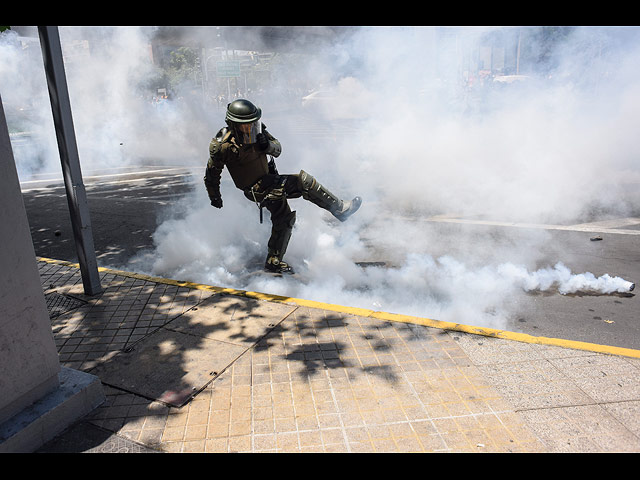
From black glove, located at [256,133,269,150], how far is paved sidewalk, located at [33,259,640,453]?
1581 millimetres

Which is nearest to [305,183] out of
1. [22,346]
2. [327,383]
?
[327,383]

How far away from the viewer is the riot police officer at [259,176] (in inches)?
183

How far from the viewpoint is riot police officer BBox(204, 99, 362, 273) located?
4.65 metres

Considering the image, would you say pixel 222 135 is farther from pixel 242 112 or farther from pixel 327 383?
pixel 327 383

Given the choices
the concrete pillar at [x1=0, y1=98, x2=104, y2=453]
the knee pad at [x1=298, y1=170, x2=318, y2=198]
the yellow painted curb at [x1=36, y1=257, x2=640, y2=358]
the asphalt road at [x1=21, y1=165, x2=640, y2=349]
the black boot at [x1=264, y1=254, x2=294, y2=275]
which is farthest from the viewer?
the black boot at [x1=264, y1=254, x2=294, y2=275]

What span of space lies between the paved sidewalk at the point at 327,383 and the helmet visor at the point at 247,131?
1628mm

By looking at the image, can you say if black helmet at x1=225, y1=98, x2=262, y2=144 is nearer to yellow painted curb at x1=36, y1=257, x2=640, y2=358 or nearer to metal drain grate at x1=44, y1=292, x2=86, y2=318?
yellow painted curb at x1=36, y1=257, x2=640, y2=358

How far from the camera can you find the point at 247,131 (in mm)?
4645

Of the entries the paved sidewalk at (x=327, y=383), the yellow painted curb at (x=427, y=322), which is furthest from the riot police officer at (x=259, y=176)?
the paved sidewalk at (x=327, y=383)

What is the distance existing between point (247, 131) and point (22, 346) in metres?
2.82

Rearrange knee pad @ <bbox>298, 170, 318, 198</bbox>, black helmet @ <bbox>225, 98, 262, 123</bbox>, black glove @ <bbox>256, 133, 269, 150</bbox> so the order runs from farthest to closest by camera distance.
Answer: knee pad @ <bbox>298, 170, 318, 198</bbox> < black glove @ <bbox>256, 133, 269, 150</bbox> < black helmet @ <bbox>225, 98, 262, 123</bbox>

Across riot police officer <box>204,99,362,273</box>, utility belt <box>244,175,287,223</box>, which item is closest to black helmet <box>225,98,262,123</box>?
riot police officer <box>204,99,362,273</box>

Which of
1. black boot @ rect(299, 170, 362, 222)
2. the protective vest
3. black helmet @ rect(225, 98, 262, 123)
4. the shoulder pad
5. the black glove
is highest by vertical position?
black helmet @ rect(225, 98, 262, 123)

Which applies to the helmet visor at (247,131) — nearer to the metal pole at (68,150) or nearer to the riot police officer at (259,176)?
the riot police officer at (259,176)
